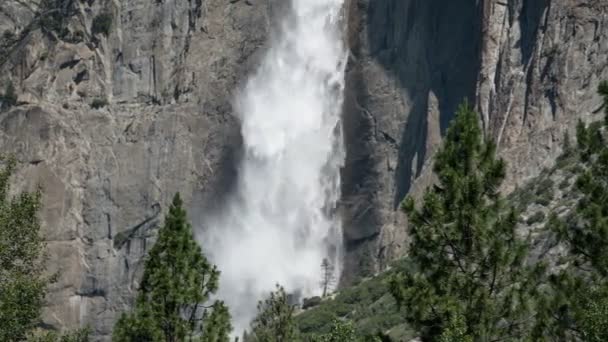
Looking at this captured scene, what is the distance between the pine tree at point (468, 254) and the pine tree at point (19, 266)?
34.8 ft

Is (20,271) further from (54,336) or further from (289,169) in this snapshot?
(289,169)

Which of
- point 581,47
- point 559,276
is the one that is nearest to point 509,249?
point 559,276

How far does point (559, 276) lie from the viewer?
98.7ft

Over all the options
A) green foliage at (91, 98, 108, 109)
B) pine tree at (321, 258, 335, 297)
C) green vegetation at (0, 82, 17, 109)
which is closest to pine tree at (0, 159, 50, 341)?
pine tree at (321, 258, 335, 297)

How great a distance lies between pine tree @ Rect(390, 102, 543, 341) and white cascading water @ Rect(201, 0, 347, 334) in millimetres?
88754

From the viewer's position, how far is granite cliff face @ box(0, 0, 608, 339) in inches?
4476

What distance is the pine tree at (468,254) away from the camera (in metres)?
29.4

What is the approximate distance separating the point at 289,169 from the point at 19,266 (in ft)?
319

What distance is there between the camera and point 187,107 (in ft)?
428

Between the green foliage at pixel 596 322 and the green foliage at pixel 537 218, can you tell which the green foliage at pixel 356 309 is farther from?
the green foliage at pixel 596 322

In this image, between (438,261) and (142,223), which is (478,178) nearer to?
(438,261)

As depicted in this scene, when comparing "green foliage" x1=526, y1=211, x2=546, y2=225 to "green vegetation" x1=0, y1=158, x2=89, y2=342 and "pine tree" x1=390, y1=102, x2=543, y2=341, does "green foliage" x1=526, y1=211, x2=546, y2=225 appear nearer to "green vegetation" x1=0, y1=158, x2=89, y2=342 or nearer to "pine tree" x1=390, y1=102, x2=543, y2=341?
"green vegetation" x1=0, y1=158, x2=89, y2=342

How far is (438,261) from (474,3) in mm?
88411

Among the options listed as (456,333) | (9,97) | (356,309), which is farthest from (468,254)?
(9,97)
